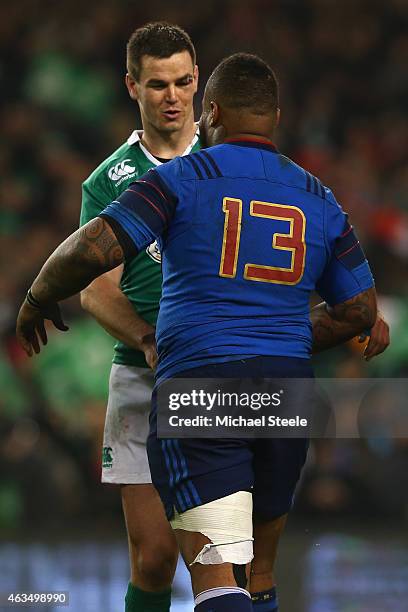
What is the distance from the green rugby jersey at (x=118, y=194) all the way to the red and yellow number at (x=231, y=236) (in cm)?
97

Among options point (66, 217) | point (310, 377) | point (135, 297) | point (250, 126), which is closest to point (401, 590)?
point (135, 297)

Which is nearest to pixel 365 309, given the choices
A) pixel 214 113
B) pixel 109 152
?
pixel 214 113

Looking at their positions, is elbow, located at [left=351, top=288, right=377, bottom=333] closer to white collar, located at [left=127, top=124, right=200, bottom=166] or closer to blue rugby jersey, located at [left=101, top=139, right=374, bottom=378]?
blue rugby jersey, located at [left=101, top=139, right=374, bottom=378]

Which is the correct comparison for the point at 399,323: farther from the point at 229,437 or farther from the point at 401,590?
the point at 229,437

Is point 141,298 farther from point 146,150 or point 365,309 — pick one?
point 365,309

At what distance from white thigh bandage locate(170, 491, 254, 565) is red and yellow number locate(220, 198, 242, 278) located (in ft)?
1.85

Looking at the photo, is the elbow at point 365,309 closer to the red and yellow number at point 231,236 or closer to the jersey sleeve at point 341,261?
the jersey sleeve at point 341,261

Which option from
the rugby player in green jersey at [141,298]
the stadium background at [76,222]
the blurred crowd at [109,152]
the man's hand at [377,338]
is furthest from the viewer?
the blurred crowd at [109,152]

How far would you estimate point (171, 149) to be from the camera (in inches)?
168

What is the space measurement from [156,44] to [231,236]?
1.29m

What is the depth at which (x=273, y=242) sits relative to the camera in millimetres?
3211

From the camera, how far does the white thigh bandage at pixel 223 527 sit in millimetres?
3143

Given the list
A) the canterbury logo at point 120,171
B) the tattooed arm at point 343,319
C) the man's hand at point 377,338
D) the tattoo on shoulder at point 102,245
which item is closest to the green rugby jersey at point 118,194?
the canterbury logo at point 120,171

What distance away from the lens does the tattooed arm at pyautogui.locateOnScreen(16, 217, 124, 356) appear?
125 inches
